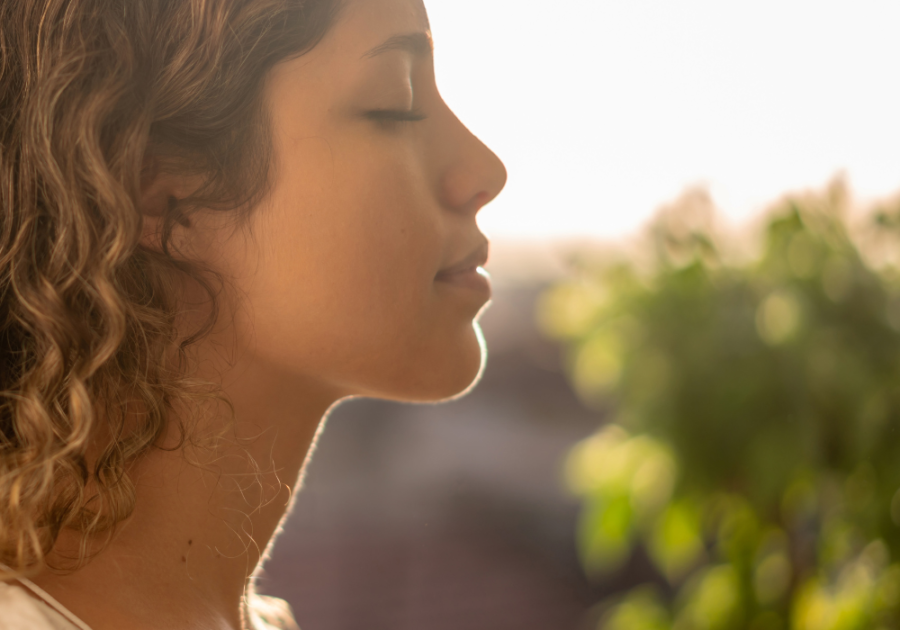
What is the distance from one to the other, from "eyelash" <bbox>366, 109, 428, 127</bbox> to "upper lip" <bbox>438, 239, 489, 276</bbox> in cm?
13

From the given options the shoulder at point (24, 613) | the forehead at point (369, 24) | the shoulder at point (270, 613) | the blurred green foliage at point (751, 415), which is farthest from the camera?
the blurred green foliage at point (751, 415)

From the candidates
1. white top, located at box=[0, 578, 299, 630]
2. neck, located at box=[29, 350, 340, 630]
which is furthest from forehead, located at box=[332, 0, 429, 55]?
white top, located at box=[0, 578, 299, 630]

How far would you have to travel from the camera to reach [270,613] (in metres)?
0.85

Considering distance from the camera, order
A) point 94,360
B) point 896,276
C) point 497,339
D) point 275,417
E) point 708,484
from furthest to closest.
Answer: point 497,339
point 708,484
point 896,276
point 275,417
point 94,360

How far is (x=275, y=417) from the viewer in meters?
0.64

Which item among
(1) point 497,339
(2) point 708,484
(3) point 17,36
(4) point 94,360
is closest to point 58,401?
(4) point 94,360

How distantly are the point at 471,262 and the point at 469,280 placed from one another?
0.02 meters

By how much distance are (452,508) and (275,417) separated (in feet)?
6.16

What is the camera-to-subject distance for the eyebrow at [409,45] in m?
0.59

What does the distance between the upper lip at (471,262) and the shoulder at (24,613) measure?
0.39 meters

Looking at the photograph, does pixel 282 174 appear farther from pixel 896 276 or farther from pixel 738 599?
pixel 738 599

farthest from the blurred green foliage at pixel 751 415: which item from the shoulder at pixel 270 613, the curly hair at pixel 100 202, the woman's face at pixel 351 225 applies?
the curly hair at pixel 100 202

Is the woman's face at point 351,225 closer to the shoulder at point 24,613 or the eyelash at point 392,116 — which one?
the eyelash at point 392,116

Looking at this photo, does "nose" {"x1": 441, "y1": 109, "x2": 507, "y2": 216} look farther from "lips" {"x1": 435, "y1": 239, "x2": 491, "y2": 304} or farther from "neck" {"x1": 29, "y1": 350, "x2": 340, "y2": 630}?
"neck" {"x1": 29, "y1": 350, "x2": 340, "y2": 630}
